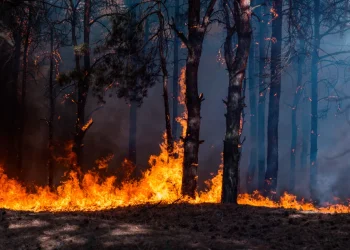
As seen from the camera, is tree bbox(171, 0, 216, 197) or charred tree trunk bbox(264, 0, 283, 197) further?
charred tree trunk bbox(264, 0, 283, 197)

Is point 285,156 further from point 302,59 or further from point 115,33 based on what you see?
point 115,33

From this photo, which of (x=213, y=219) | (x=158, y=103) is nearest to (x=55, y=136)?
(x=158, y=103)

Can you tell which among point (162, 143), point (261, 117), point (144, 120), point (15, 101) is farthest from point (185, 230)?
point (144, 120)

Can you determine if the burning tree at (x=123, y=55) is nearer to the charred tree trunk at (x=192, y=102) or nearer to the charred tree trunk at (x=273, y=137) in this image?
the charred tree trunk at (x=192, y=102)

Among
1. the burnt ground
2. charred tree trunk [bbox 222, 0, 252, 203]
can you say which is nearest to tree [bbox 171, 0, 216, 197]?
charred tree trunk [bbox 222, 0, 252, 203]

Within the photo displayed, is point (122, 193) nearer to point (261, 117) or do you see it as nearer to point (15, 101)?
point (15, 101)

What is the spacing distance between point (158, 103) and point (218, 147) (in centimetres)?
599

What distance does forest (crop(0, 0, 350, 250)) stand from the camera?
8406 mm

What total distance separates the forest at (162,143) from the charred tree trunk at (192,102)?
0.03 m

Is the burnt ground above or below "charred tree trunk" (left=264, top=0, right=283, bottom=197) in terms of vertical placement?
below

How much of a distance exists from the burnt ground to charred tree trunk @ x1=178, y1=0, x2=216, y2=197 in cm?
435

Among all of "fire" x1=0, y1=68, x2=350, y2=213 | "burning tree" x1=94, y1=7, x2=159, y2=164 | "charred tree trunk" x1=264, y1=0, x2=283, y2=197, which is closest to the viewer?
"fire" x1=0, y1=68, x2=350, y2=213

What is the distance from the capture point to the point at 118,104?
119 ft

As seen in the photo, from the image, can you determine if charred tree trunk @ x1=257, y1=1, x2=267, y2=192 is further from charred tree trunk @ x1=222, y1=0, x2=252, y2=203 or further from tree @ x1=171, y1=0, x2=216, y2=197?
charred tree trunk @ x1=222, y1=0, x2=252, y2=203
